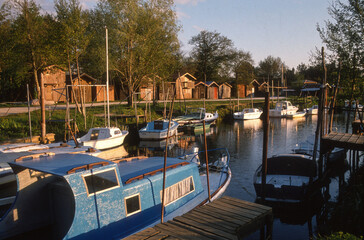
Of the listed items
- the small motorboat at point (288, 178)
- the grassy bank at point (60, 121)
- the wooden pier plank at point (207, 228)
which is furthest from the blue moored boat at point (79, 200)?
the grassy bank at point (60, 121)

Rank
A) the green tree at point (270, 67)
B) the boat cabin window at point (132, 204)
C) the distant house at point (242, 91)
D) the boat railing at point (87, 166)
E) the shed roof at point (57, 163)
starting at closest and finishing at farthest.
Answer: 1. the boat railing at point (87, 166)
2. the shed roof at point (57, 163)
3. the boat cabin window at point (132, 204)
4. the distant house at point (242, 91)
5. the green tree at point (270, 67)

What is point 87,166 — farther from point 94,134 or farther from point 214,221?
point 94,134

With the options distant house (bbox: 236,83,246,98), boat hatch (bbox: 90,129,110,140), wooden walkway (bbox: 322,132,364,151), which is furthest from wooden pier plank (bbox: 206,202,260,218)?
distant house (bbox: 236,83,246,98)

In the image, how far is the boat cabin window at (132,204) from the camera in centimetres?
1026

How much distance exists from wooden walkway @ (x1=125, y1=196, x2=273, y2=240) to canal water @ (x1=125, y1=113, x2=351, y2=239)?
3724mm

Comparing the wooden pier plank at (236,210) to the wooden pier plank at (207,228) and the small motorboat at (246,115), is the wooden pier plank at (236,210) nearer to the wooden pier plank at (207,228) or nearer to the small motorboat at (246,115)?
the wooden pier plank at (207,228)

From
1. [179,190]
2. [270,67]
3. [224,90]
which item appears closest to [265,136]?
[179,190]

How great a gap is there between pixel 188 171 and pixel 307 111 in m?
58.9

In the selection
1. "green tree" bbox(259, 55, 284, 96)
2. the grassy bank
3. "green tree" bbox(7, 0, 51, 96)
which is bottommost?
the grassy bank

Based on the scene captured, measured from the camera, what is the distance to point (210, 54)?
89.4m

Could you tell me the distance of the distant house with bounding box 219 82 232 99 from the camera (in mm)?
86619

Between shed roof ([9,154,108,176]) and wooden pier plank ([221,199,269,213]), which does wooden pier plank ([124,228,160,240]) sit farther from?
wooden pier plank ([221,199,269,213])

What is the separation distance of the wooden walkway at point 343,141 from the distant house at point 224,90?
70046 mm

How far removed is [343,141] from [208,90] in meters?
67.0
